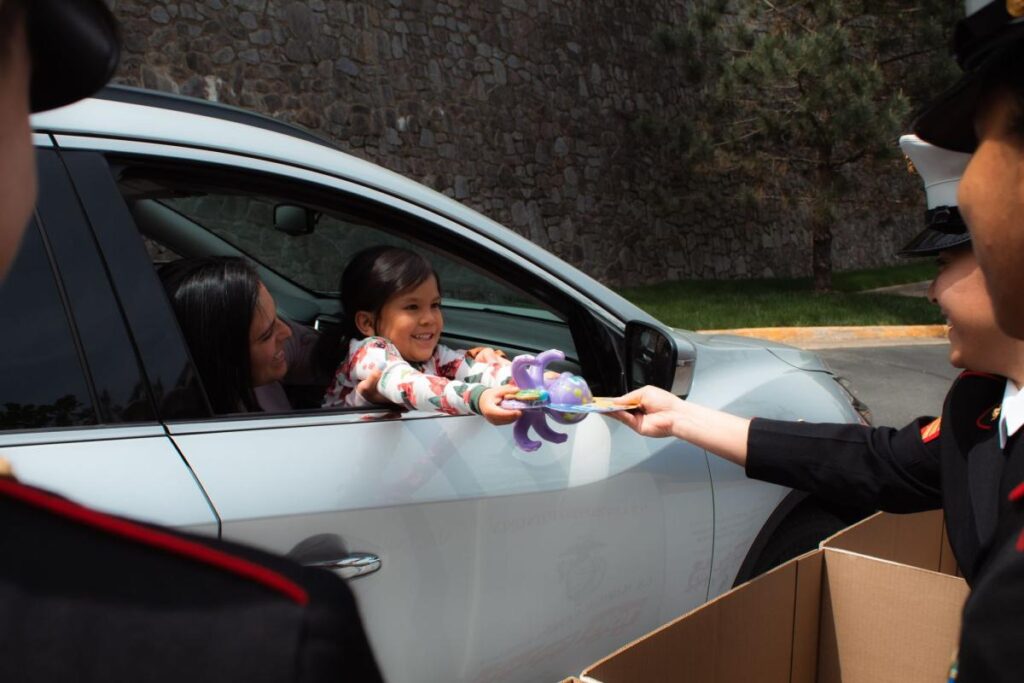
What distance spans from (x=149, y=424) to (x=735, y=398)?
155cm

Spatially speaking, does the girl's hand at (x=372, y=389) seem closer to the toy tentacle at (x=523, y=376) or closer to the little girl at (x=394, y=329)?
the little girl at (x=394, y=329)

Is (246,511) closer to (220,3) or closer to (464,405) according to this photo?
(464,405)

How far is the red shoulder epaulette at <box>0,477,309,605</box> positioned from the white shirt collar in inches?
50.9

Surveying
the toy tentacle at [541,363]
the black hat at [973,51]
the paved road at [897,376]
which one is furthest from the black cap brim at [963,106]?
the paved road at [897,376]

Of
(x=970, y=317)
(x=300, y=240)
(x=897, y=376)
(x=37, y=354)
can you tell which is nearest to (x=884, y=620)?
(x=970, y=317)

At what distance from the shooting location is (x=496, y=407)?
192 centimetres

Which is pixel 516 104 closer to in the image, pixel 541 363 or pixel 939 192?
pixel 541 363

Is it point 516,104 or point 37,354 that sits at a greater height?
point 516,104

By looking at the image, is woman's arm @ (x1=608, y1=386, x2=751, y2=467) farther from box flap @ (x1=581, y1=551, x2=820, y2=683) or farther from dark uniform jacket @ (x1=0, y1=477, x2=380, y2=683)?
dark uniform jacket @ (x1=0, y1=477, x2=380, y2=683)

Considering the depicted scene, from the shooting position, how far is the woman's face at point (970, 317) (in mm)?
1647

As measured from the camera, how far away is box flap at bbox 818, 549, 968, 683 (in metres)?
1.83

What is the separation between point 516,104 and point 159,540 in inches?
546

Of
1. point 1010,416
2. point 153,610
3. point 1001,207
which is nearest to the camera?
point 153,610

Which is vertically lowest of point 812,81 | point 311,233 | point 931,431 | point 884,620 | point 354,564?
point 884,620
